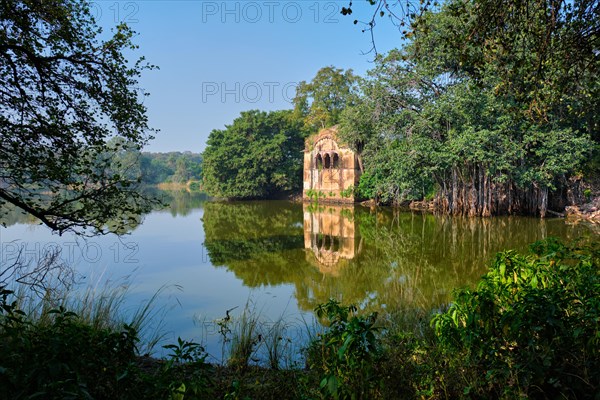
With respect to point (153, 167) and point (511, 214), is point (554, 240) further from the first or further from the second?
point (153, 167)

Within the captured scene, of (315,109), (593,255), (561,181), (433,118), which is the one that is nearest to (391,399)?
(593,255)

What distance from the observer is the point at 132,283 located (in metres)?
7.68

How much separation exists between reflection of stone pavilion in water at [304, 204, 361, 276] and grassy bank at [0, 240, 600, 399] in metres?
5.61

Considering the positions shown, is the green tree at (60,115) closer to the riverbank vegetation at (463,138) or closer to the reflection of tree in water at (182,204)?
the reflection of tree in water at (182,204)

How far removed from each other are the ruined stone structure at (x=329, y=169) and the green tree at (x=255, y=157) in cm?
184

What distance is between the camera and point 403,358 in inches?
107

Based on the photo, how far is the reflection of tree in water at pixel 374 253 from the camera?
22.7 feet

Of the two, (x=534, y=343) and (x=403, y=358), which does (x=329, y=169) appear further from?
(x=534, y=343)

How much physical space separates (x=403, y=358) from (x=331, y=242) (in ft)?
32.4

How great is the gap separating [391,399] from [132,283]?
659 centimetres

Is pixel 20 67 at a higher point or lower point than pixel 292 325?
higher

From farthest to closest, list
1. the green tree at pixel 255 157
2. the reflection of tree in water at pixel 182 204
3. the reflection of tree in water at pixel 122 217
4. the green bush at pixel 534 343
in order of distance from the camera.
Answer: the green tree at pixel 255 157
the reflection of tree in water at pixel 182 204
the reflection of tree in water at pixel 122 217
the green bush at pixel 534 343

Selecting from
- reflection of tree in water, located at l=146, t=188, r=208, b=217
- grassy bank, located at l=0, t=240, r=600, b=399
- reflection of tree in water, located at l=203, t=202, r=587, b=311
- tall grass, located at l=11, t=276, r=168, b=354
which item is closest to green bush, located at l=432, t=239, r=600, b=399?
grassy bank, located at l=0, t=240, r=600, b=399

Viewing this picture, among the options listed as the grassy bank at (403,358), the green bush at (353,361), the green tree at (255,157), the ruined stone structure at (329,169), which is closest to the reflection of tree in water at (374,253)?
the grassy bank at (403,358)
